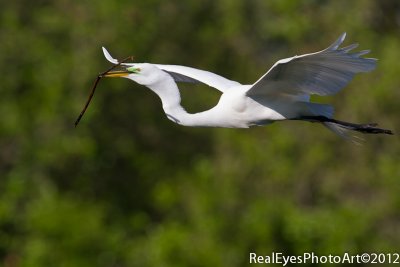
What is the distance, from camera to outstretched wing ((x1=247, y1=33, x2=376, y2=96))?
6426mm

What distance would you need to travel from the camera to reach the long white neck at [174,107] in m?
7.16

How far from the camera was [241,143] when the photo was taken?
17.5 m

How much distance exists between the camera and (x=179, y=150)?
20938 mm

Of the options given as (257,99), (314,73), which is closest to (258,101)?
(257,99)

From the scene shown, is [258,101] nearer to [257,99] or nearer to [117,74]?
[257,99]

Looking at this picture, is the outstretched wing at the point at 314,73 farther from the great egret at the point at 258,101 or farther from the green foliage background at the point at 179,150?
the green foliage background at the point at 179,150

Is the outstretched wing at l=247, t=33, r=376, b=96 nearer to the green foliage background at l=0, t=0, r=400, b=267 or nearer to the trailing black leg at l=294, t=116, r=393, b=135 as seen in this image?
the trailing black leg at l=294, t=116, r=393, b=135

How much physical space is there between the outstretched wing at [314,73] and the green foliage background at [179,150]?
7.65m

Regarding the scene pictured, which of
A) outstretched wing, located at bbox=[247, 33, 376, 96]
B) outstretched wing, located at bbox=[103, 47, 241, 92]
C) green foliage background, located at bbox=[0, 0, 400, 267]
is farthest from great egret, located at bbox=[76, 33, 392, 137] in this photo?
green foliage background, located at bbox=[0, 0, 400, 267]

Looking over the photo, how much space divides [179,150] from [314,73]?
46.8 ft

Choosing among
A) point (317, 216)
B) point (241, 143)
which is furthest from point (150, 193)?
point (317, 216)

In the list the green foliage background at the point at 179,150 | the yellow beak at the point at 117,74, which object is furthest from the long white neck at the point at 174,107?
the green foliage background at the point at 179,150

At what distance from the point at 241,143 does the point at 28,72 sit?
5063 mm

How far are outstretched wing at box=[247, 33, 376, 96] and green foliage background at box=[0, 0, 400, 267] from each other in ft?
25.1
